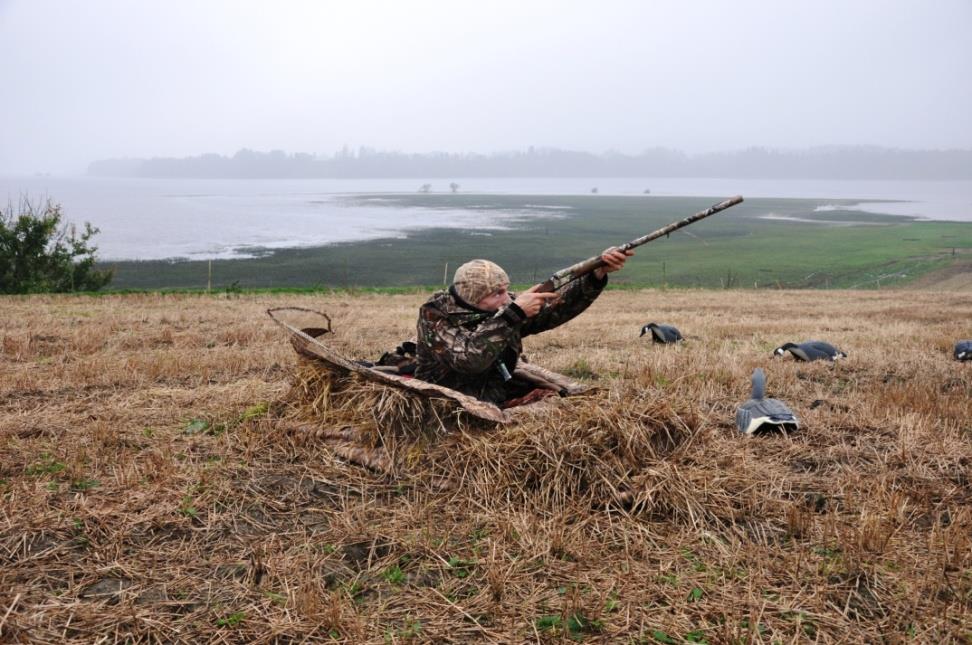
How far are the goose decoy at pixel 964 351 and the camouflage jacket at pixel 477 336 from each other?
683 cm

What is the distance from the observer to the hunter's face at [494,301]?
5.46 metres

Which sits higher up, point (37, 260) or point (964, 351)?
point (964, 351)

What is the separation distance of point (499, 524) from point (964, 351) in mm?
8330

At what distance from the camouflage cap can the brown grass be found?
0.99 metres

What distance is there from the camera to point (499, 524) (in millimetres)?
4551

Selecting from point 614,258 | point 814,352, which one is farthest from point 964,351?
point 614,258

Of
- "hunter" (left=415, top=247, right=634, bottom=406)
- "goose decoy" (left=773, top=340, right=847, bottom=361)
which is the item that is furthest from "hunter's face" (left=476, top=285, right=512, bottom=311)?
"goose decoy" (left=773, top=340, right=847, bottom=361)

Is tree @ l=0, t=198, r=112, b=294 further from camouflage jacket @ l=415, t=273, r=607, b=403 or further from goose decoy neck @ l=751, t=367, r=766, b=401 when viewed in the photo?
goose decoy neck @ l=751, t=367, r=766, b=401

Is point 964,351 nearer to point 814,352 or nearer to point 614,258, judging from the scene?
point 814,352

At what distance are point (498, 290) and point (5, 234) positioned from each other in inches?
1165

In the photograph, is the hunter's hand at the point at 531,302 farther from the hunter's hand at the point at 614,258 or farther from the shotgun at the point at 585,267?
the hunter's hand at the point at 614,258

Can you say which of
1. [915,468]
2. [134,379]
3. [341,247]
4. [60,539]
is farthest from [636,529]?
[341,247]

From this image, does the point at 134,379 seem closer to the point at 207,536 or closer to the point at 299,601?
the point at 207,536

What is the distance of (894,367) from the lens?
9398 mm
